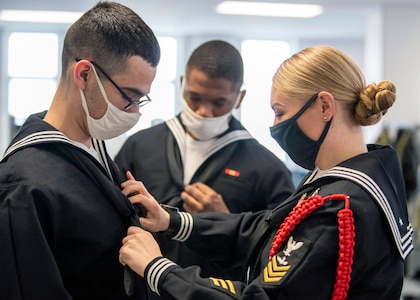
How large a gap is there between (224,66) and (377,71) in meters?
3.55

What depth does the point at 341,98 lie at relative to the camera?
1426 mm

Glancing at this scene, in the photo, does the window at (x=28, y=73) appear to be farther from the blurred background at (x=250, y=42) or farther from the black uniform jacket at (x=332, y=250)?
the black uniform jacket at (x=332, y=250)

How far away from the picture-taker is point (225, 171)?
87.1 inches

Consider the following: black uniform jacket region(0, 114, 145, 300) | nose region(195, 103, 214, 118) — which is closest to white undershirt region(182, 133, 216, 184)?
nose region(195, 103, 214, 118)

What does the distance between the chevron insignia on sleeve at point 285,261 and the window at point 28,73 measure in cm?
689

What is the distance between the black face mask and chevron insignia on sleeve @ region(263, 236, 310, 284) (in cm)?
27

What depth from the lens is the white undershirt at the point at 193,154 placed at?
2.22 metres

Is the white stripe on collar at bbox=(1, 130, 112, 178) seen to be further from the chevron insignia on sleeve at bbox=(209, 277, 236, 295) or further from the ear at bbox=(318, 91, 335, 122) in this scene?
the ear at bbox=(318, 91, 335, 122)

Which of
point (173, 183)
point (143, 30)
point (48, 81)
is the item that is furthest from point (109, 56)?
point (48, 81)

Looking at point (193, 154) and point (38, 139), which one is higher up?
point (38, 139)

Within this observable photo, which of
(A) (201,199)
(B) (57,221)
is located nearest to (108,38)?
(B) (57,221)

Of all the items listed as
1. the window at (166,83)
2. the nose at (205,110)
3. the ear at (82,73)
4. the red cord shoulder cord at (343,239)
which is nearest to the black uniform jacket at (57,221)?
the ear at (82,73)

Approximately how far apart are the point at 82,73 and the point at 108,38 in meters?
0.11

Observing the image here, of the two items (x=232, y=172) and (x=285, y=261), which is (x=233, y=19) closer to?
(x=232, y=172)
